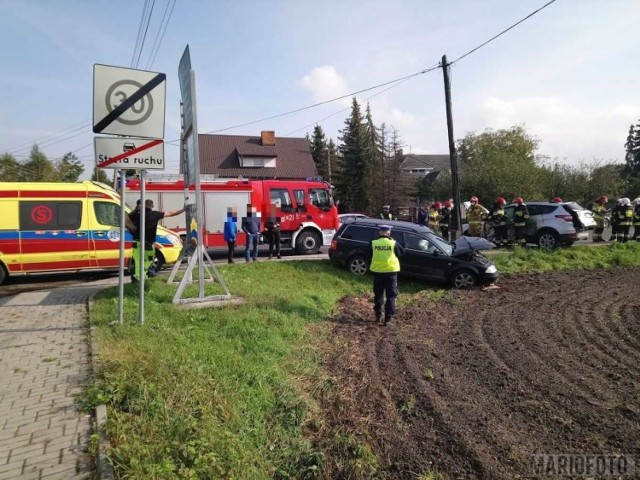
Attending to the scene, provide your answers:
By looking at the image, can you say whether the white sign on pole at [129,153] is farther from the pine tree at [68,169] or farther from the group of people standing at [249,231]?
the pine tree at [68,169]

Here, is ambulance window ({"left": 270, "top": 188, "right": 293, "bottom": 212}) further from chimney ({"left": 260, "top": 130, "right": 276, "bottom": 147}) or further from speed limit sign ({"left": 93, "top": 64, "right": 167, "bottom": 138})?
chimney ({"left": 260, "top": 130, "right": 276, "bottom": 147})

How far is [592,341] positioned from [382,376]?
3.65 m

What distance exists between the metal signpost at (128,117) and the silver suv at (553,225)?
12.5 metres

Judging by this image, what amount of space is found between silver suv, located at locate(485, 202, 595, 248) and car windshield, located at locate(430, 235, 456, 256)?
15.9 ft

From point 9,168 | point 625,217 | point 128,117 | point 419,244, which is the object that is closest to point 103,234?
point 128,117

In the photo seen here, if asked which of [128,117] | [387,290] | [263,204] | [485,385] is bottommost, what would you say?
[485,385]

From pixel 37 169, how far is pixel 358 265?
4299 centimetres

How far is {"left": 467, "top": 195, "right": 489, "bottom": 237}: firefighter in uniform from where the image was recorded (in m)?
14.9

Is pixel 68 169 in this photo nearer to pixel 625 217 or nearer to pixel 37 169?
pixel 37 169

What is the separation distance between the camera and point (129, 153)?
542 centimetres

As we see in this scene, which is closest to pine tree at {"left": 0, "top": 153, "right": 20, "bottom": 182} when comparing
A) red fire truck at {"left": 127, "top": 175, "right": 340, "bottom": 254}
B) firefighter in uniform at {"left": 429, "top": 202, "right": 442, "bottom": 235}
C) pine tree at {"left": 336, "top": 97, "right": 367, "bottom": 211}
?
pine tree at {"left": 336, "top": 97, "right": 367, "bottom": 211}

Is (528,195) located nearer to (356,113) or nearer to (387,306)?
(356,113)

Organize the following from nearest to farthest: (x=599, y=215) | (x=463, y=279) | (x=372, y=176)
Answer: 1. (x=463, y=279)
2. (x=599, y=215)
3. (x=372, y=176)

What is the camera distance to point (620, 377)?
5.14m
